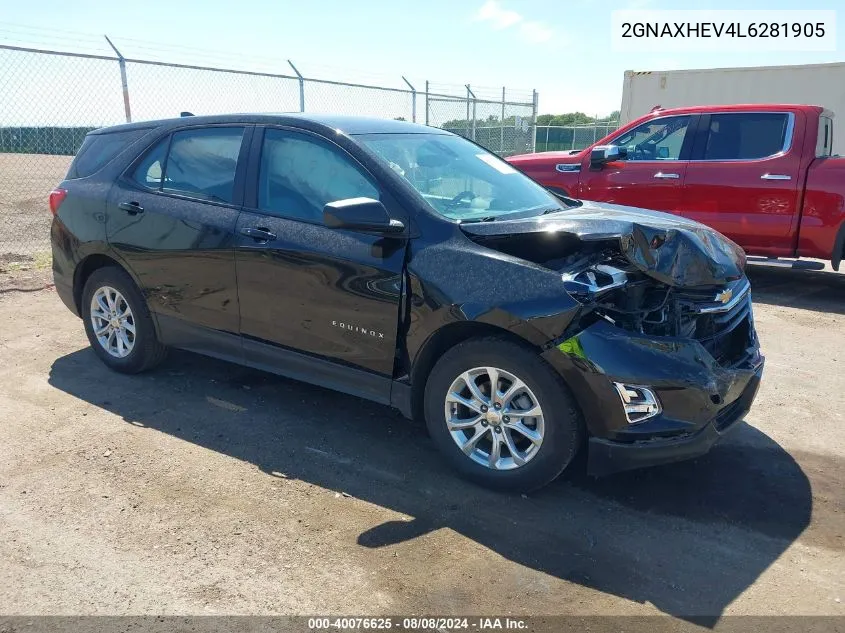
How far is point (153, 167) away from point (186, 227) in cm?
64

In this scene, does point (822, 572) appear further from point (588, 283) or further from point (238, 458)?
point (238, 458)

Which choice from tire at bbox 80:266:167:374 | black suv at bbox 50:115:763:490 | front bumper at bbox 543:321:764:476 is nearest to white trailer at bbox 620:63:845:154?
black suv at bbox 50:115:763:490

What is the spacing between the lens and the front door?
359 centimetres

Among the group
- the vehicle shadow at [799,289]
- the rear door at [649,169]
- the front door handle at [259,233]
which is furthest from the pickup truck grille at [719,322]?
the rear door at [649,169]

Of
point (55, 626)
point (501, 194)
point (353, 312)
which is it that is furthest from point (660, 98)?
point (55, 626)

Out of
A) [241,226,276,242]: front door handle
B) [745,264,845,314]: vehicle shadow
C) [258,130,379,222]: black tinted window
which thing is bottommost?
[745,264,845,314]: vehicle shadow

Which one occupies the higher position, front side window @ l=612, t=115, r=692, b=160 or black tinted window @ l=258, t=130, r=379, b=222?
front side window @ l=612, t=115, r=692, b=160

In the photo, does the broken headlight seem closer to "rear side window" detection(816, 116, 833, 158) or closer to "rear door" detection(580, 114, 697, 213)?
"rear door" detection(580, 114, 697, 213)

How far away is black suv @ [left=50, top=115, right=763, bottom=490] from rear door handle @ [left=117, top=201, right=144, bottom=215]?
0.01m

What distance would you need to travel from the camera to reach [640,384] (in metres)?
3.00

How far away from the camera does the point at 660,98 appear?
15695 millimetres

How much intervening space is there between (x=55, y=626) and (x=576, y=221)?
2777 millimetres

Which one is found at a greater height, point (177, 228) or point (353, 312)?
point (177, 228)

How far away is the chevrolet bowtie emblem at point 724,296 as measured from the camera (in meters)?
3.49
